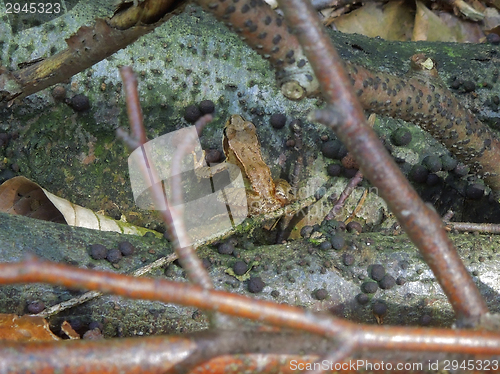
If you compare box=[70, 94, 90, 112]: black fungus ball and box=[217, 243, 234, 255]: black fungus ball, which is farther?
box=[70, 94, 90, 112]: black fungus ball

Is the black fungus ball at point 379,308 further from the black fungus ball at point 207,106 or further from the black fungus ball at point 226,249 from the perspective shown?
the black fungus ball at point 207,106

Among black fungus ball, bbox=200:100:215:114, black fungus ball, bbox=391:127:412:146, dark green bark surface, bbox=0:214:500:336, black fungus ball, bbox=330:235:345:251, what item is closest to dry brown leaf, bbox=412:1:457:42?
black fungus ball, bbox=391:127:412:146

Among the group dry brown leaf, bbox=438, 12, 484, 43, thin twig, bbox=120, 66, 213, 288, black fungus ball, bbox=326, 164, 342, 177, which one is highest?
thin twig, bbox=120, 66, 213, 288

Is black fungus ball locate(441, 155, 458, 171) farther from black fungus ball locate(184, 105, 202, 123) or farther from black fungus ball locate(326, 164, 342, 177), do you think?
black fungus ball locate(184, 105, 202, 123)

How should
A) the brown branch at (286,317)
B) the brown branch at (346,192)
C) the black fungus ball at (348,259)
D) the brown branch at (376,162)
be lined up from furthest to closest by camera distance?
1. the brown branch at (346,192)
2. the black fungus ball at (348,259)
3. the brown branch at (376,162)
4. the brown branch at (286,317)

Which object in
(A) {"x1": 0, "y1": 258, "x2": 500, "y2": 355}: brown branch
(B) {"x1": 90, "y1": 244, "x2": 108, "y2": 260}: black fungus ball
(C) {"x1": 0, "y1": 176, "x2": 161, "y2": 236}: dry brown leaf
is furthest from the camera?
(C) {"x1": 0, "y1": 176, "x2": 161, "y2": 236}: dry brown leaf

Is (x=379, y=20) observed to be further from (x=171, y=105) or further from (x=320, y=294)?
(x=320, y=294)

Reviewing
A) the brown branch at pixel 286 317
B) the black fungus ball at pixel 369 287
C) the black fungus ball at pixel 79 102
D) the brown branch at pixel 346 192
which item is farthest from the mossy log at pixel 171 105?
the brown branch at pixel 286 317
